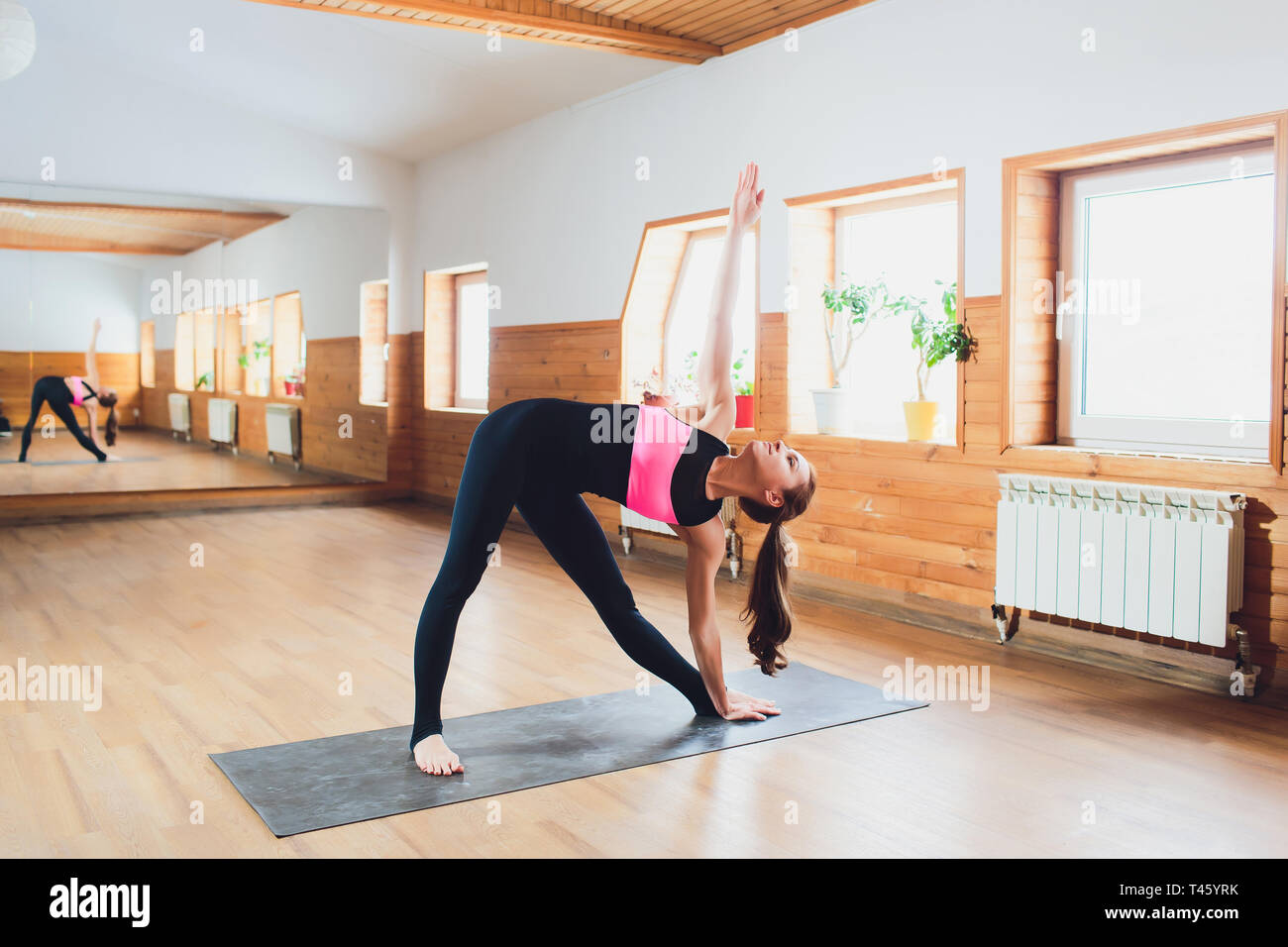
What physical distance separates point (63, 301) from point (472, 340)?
2.93 meters

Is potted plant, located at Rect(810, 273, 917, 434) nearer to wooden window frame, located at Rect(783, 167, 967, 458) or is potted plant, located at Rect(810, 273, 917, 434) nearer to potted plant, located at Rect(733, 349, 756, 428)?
wooden window frame, located at Rect(783, 167, 967, 458)

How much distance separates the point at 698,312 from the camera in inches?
267

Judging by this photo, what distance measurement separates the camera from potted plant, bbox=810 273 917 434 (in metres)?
5.29

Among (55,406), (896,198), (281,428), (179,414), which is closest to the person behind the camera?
(896,198)

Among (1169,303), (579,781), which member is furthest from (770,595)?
(1169,303)

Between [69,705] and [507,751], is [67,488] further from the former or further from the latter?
[507,751]

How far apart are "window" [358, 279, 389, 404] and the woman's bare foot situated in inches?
255

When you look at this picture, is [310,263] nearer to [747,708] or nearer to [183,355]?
[183,355]

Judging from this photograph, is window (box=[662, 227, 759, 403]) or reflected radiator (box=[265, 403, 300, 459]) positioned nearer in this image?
window (box=[662, 227, 759, 403])

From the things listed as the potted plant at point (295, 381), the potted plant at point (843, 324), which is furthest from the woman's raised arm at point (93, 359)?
the potted plant at point (843, 324)

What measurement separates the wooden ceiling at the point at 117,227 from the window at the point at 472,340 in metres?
1.53

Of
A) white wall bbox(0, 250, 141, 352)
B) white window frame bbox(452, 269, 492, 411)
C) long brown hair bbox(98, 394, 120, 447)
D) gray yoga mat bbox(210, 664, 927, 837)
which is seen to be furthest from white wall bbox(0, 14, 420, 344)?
gray yoga mat bbox(210, 664, 927, 837)

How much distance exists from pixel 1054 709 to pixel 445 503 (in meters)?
6.10

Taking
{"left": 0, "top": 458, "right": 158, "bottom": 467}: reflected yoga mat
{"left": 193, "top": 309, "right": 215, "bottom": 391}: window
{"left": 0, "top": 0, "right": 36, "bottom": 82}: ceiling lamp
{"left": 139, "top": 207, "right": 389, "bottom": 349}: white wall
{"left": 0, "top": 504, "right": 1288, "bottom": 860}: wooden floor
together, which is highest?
{"left": 0, "top": 0, "right": 36, "bottom": 82}: ceiling lamp
